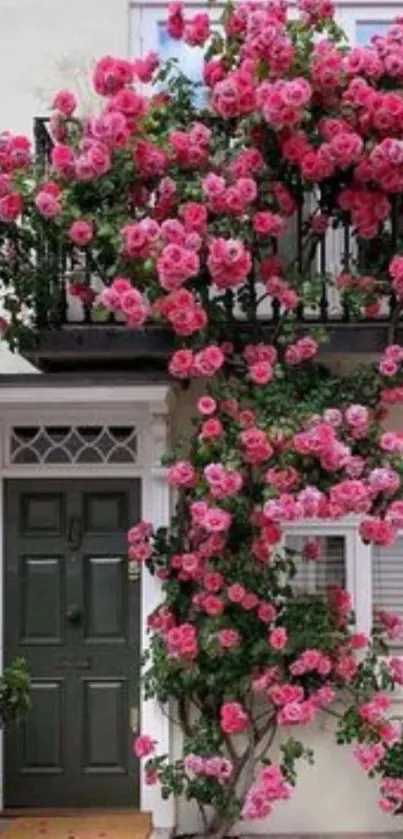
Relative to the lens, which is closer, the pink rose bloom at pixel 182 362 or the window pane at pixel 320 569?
the pink rose bloom at pixel 182 362

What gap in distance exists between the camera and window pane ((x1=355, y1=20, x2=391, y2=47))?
8.92 metres

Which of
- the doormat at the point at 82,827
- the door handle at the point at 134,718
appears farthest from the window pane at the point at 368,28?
the doormat at the point at 82,827

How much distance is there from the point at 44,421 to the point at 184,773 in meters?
2.62

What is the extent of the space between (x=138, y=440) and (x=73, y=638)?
4.89ft

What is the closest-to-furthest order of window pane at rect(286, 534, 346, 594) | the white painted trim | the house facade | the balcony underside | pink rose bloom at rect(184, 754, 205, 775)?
pink rose bloom at rect(184, 754, 205, 775), the balcony underside, the white painted trim, the house facade, window pane at rect(286, 534, 346, 594)

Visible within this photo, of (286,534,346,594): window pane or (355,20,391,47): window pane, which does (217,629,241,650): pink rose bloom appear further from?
(355,20,391,47): window pane

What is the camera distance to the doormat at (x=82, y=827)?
7.66 metres

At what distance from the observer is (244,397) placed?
285 inches

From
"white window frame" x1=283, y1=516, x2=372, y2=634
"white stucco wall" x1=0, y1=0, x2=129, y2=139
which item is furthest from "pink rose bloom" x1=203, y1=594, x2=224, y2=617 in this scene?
"white stucco wall" x1=0, y1=0, x2=129, y2=139

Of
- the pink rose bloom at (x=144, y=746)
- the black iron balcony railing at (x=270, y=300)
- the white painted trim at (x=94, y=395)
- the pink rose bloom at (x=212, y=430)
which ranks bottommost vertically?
the pink rose bloom at (x=144, y=746)

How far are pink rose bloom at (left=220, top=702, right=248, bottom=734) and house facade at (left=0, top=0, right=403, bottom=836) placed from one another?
738 millimetres

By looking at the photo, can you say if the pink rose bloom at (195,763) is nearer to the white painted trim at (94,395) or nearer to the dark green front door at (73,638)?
the dark green front door at (73,638)

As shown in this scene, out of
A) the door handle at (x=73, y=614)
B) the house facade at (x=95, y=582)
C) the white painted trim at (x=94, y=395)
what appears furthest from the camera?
the door handle at (x=73, y=614)

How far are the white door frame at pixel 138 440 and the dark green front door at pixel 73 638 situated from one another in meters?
0.09
